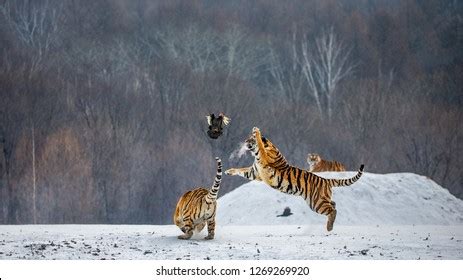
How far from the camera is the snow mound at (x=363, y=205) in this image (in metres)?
21.2

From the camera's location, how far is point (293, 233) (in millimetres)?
17750

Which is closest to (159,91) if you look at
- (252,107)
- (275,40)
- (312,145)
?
(252,107)

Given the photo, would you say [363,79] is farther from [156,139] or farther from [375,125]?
[156,139]

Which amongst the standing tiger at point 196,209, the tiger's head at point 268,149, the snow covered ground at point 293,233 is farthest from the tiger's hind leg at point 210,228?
the tiger's head at point 268,149

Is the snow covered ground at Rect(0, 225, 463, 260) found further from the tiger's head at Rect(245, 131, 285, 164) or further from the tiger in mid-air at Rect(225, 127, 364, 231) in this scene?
the tiger's head at Rect(245, 131, 285, 164)

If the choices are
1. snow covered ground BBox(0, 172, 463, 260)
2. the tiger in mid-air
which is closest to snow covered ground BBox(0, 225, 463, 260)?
snow covered ground BBox(0, 172, 463, 260)

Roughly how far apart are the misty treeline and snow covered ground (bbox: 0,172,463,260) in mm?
13843

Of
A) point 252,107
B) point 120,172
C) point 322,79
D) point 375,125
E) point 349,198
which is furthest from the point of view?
point 322,79

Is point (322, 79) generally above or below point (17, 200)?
above

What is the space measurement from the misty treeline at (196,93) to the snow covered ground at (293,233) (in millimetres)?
13843

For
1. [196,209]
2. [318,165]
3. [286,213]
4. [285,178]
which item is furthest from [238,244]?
[318,165]

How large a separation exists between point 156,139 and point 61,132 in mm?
4308

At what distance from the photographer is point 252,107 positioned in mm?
45688

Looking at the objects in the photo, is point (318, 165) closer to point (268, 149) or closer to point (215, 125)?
point (268, 149)
